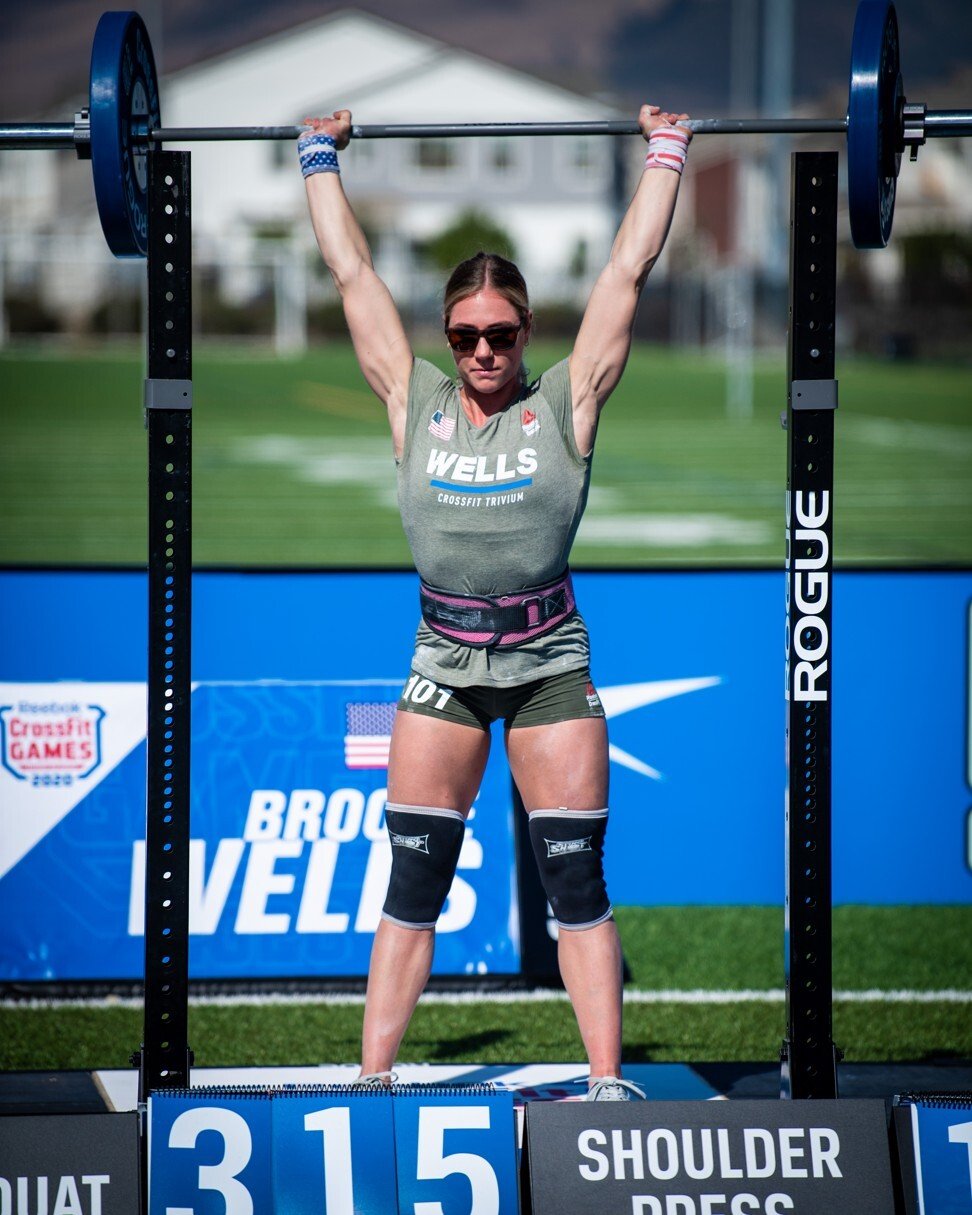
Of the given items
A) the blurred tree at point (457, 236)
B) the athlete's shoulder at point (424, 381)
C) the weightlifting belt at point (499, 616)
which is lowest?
the weightlifting belt at point (499, 616)

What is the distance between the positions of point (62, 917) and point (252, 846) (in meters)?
0.72

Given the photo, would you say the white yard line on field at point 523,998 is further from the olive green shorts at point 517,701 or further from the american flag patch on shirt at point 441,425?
the american flag patch on shirt at point 441,425

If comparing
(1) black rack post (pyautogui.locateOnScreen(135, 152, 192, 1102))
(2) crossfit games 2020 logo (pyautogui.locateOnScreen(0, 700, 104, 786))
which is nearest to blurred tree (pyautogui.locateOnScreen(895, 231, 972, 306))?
(2) crossfit games 2020 logo (pyautogui.locateOnScreen(0, 700, 104, 786))

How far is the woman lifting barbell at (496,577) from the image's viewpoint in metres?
3.84

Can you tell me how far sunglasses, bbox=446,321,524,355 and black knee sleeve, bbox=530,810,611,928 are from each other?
1126mm

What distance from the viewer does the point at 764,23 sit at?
52.2 m

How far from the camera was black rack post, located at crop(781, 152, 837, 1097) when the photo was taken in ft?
13.1

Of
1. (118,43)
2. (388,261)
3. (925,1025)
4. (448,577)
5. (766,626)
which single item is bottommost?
(925,1025)

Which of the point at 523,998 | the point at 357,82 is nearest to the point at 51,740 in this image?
the point at 523,998

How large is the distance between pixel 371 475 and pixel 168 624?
18614 millimetres

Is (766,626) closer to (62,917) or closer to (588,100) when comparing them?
(62,917)

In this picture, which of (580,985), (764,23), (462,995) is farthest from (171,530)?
(764,23)

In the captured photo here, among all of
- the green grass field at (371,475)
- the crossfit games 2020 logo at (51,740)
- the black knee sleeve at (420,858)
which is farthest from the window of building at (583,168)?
the black knee sleeve at (420,858)

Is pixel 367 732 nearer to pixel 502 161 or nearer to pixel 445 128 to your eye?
pixel 445 128
